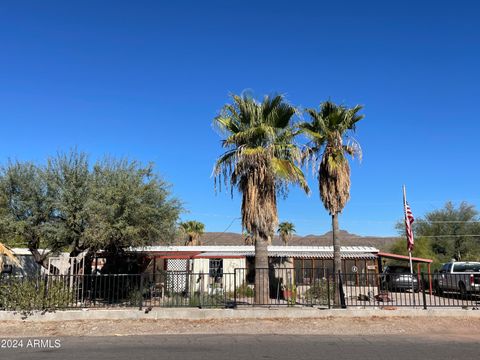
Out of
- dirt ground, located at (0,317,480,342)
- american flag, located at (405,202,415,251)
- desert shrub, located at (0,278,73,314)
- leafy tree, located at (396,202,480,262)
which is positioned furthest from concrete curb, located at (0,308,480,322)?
leafy tree, located at (396,202,480,262)

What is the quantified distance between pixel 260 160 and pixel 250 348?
26.4 feet

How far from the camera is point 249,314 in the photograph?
554 inches

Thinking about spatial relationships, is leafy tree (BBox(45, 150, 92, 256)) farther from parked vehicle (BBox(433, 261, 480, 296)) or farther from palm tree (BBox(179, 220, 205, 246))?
palm tree (BBox(179, 220, 205, 246))

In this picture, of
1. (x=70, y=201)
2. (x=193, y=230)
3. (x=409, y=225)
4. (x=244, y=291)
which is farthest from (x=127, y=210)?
(x=193, y=230)

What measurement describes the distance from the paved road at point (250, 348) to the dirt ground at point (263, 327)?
84 cm

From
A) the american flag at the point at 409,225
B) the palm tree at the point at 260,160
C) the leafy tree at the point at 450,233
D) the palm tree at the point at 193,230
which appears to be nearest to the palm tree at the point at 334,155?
the palm tree at the point at 260,160

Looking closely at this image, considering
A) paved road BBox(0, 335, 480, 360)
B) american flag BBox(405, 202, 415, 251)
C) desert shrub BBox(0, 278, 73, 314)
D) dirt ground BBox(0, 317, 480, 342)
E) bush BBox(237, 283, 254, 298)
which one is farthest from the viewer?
american flag BBox(405, 202, 415, 251)

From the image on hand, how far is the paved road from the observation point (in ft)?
29.0

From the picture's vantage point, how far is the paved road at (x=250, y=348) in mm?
8828

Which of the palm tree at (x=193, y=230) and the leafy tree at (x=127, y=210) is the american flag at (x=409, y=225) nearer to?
the leafy tree at (x=127, y=210)

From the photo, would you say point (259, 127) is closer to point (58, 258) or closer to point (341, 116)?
point (341, 116)

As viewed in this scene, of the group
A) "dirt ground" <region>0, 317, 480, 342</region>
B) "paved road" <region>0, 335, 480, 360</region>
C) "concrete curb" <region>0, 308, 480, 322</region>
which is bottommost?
"paved road" <region>0, 335, 480, 360</region>

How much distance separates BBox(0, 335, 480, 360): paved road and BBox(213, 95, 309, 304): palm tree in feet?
17.0

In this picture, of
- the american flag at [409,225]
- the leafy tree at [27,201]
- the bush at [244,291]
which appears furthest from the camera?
the american flag at [409,225]
